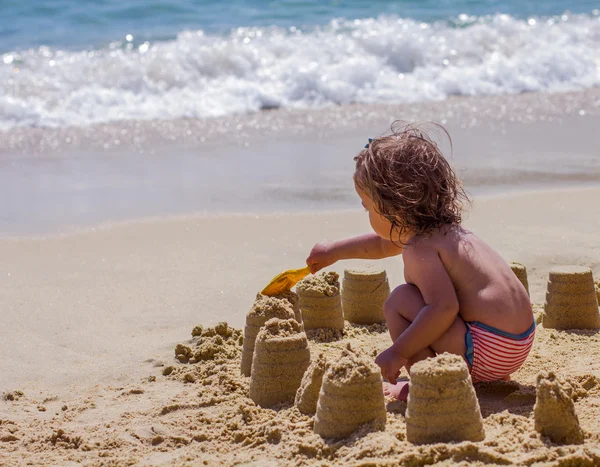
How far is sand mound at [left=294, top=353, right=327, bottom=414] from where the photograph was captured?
320 cm

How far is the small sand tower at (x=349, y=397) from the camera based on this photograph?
9.59ft

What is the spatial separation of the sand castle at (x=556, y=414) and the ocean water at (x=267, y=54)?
26.6 feet

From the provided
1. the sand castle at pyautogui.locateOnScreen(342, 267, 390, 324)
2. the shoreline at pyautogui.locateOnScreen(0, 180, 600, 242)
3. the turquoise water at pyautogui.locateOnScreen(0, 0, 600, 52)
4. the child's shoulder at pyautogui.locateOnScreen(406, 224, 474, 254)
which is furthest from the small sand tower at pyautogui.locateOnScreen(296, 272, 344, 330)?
the turquoise water at pyautogui.locateOnScreen(0, 0, 600, 52)

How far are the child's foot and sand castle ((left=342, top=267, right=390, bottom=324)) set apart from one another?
3.74ft

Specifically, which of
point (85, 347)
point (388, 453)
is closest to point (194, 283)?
point (85, 347)

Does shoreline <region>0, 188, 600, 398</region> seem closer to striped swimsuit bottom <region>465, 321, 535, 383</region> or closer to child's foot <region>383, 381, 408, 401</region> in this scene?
child's foot <region>383, 381, 408, 401</region>

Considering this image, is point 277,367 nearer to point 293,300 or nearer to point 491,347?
point 293,300

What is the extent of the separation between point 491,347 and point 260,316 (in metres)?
1.00

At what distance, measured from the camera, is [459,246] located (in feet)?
11.1

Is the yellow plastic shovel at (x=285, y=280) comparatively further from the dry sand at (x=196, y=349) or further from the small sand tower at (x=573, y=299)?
the small sand tower at (x=573, y=299)

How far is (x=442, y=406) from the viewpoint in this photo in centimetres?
278

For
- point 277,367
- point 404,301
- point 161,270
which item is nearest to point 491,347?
point 404,301

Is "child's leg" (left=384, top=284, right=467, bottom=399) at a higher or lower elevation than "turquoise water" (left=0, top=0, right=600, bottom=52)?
lower

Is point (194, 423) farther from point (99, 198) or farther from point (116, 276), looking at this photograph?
point (99, 198)
